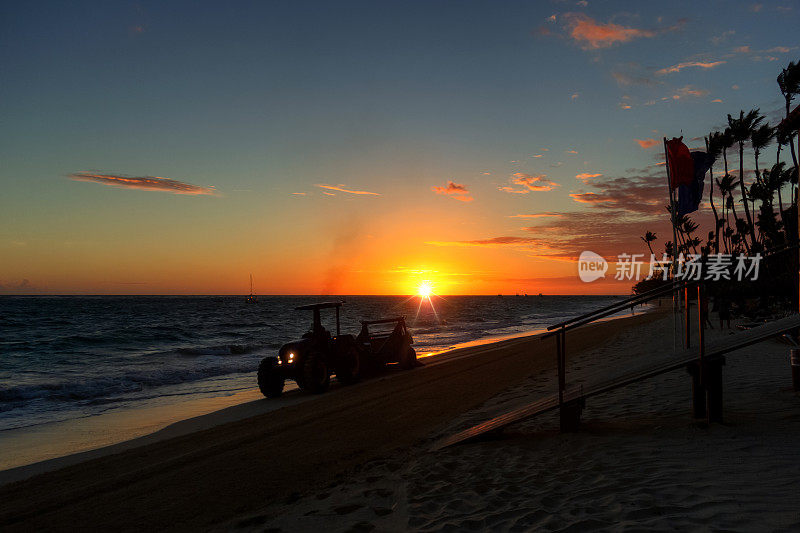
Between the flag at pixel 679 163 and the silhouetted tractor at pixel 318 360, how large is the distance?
9.89 meters

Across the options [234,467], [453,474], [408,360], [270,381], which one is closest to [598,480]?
[453,474]

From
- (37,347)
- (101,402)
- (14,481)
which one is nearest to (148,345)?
(37,347)

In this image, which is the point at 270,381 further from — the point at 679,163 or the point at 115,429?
the point at 679,163

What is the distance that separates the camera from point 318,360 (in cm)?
1289

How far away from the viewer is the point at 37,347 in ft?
101

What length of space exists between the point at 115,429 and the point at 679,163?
15.8 metres

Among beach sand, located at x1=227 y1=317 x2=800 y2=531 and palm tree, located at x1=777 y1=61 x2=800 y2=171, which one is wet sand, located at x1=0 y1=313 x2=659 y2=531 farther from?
palm tree, located at x1=777 y1=61 x2=800 y2=171

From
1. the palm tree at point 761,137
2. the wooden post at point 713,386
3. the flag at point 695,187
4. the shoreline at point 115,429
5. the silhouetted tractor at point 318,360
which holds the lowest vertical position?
the shoreline at point 115,429

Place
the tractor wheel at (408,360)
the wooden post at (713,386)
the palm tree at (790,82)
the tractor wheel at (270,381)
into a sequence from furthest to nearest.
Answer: the palm tree at (790,82), the tractor wheel at (408,360), the tractor wheel at (270,381), the wooden post at (713,386)

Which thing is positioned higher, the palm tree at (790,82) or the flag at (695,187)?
the palm tree at (790,82)

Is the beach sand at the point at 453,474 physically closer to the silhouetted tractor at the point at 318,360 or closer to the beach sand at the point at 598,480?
the beach sand at the point at 598,480

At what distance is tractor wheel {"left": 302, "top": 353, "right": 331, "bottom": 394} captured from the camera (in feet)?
41.8

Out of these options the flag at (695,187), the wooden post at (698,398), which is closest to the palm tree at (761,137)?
the flag at (695,187)

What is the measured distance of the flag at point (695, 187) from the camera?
1355 cm
